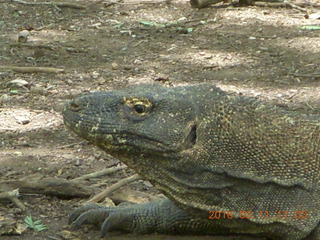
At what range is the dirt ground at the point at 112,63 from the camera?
5398 millimetres

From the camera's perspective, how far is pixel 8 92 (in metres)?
7.22

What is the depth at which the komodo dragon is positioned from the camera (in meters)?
3.65

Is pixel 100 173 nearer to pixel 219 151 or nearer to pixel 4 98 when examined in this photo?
pixel 219 151

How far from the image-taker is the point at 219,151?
364cm

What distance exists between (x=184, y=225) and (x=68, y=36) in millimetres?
5910

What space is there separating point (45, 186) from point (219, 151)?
1624 millimetres

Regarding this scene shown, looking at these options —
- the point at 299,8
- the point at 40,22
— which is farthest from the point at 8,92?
the point at 299,8

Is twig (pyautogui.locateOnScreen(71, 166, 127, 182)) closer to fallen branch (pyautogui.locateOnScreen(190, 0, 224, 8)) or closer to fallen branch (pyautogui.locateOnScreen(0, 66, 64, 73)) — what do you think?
fallen branch (pyautogui.locateOnScreen(0, 66, 64, 73))

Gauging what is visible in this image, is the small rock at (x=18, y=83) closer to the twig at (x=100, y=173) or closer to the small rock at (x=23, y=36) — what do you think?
the small rock at (x=23, y=36)

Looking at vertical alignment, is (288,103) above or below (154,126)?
below

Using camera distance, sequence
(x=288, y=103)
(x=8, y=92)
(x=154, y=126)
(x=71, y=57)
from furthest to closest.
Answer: (x=71, y=57) → (x=8, y=92) → (x=288, y=103) → (x=154, y=126)

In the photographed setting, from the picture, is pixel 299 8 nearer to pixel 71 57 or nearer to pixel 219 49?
→ pixel 219 49
